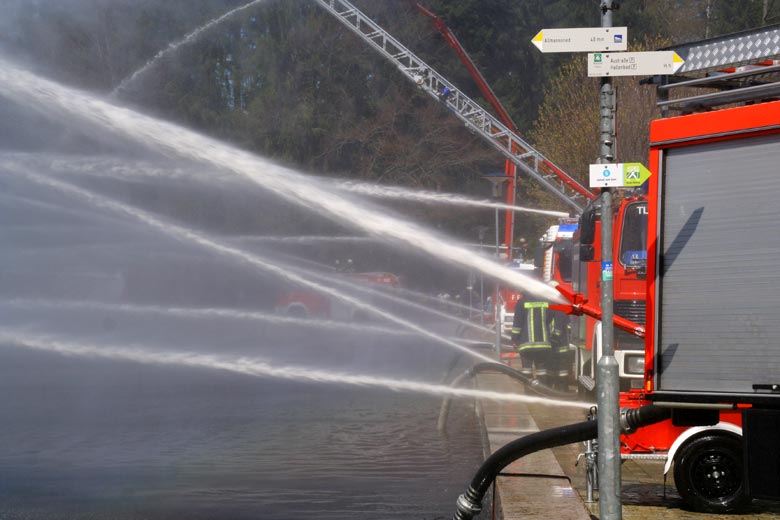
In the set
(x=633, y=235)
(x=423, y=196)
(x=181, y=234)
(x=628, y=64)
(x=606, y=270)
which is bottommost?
(x=606, y=270)

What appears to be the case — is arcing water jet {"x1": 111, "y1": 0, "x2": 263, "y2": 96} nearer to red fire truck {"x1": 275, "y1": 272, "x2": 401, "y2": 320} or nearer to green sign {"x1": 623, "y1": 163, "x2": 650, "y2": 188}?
red fire truck {"x1": 275, "y1": 272, "x2": 401, "y2": 320}

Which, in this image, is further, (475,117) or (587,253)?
(475,117)

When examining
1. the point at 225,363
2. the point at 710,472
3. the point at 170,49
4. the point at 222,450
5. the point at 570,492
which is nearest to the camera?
the point at 710,472

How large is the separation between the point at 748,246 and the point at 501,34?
4341 centimetres

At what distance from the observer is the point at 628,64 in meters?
5.95

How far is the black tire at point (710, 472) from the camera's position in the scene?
7.80 m

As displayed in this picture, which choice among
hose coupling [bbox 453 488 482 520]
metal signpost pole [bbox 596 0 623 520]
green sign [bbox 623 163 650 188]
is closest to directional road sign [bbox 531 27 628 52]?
metal signpost pole [bbox 596 0 623 520]

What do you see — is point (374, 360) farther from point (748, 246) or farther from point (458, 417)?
point (748, 246)

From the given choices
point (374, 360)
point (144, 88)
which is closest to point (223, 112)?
point (144, 88)

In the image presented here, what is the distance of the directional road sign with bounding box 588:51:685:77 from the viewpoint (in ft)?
19.4

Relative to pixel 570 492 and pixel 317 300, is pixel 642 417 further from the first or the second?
pixel 317 300

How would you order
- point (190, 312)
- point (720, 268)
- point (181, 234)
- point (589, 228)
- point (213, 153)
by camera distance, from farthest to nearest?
1. point (190, 312)
2. point (181, 234)
3. point (213, 153)
4. point (589, 228)
5. point (720, 268)

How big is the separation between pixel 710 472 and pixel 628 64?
3540mm

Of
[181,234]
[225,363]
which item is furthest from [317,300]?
[225,363]
